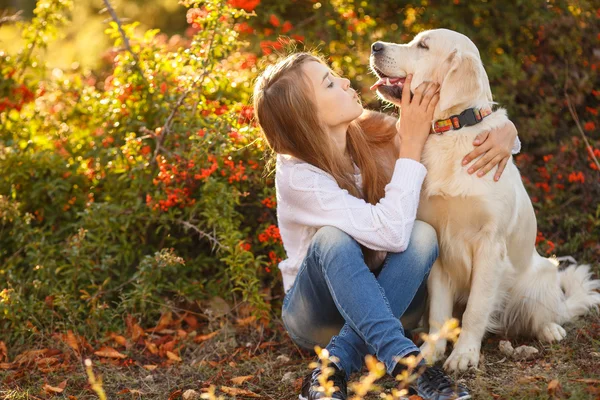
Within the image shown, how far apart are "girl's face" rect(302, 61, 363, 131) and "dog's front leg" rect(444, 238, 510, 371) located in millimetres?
742

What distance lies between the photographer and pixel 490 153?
9.50 feet

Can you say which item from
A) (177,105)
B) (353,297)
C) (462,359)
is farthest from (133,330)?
(462,359)

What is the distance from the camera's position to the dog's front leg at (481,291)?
2.97 meters

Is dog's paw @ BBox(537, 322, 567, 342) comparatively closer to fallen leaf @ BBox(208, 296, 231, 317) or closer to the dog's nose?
the dog's nose

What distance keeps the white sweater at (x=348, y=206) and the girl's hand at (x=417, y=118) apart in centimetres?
9

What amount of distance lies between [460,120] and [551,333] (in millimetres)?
1035

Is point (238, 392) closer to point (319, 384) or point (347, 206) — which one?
point (319, 384)

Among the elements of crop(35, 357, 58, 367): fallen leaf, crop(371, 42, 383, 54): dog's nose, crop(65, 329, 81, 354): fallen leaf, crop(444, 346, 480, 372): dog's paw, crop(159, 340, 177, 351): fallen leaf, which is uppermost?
crop(371, 42, 383, 54): dog's nose

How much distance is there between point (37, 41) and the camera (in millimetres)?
4504

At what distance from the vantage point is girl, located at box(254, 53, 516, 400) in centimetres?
261

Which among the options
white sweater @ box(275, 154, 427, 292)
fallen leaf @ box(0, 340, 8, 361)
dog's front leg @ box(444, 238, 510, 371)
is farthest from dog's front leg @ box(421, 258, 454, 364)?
fallen leaf @ box(0, 340, 8, 361)

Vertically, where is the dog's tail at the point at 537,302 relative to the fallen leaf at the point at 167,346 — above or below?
above

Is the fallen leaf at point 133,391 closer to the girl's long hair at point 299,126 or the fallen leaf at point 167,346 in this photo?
the fallen leaf at point 167,346

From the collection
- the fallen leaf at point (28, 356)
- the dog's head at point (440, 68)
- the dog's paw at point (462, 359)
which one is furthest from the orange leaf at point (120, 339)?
the dog's head at point (440, 68)
